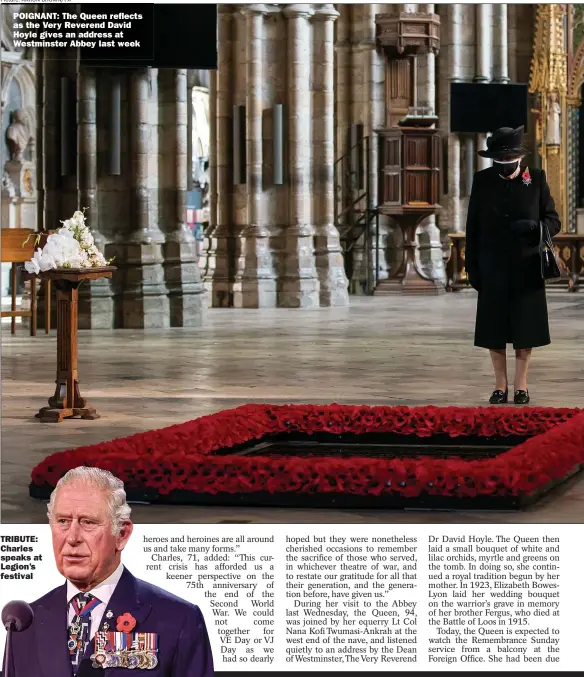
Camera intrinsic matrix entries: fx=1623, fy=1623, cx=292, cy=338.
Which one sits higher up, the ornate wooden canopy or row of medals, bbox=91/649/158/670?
the ornate wooden canopy

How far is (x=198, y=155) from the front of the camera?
40.5 meters

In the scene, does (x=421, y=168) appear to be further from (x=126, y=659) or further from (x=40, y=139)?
(x=126, y=659)

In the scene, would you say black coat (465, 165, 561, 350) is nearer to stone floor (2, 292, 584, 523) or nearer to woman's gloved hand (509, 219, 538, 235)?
woman's gloved hand (509, 219, 538, 235)

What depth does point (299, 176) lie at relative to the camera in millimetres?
21375

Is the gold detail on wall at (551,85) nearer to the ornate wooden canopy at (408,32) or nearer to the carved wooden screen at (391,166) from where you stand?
the ornate wooden canopy at (408,32)

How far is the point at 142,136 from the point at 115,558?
44.1ft

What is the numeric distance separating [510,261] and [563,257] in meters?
17.2

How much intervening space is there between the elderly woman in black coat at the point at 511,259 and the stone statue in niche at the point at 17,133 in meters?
23.3

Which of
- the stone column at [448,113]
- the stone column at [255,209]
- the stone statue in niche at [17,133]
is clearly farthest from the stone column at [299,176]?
the stone statue in niche at [17,133]

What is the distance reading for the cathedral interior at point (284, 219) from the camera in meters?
10.2

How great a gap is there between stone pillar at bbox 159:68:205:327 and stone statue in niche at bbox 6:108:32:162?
1473 cm

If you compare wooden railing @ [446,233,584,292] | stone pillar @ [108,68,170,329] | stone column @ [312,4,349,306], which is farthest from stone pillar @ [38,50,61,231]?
wooden railing @ [446,233,584,292]

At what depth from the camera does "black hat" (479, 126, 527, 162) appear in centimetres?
892

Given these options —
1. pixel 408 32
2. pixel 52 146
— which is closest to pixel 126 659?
pixel 52 146
